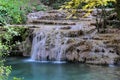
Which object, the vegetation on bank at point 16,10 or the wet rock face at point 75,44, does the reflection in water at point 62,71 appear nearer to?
the wet rock face at point 75,44

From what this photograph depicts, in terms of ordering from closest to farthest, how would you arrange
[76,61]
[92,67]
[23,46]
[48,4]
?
[92,67], [76,61], [23,46], [48,4]

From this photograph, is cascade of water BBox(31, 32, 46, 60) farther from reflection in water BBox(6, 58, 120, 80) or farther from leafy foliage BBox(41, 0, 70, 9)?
leafy foliage BBox(41, 0, 70, 9)

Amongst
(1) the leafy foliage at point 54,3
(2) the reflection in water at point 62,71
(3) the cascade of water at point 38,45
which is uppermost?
(1) the leafy foliage at point 54,3

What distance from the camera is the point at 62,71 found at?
39.5 feet

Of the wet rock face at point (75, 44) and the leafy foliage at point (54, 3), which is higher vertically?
Answer: the leafy foliage at point (54, 3)

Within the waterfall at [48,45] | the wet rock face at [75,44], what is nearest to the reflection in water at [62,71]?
the wet rock face at [75,44]

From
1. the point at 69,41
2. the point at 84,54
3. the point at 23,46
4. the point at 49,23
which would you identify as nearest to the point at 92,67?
the point at 84,54

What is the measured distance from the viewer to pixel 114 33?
14766 mm

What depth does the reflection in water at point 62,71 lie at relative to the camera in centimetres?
1095

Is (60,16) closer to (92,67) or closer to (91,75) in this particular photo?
(92,67)

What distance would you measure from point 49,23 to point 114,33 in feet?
13.7

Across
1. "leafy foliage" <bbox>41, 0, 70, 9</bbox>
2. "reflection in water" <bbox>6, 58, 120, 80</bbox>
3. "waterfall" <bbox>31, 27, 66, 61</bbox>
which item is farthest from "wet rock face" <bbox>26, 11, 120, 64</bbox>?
"leafy foliage" <bbox>41, 0, 70, 9</bbox>

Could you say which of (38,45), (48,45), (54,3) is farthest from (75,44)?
(54,3)

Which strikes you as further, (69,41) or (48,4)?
(48,4)
